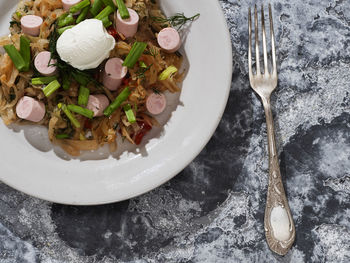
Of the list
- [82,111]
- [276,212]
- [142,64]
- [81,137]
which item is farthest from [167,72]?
[276,212]

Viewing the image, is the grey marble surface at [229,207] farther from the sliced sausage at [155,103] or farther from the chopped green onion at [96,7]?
the chopped green onion at [96,7]

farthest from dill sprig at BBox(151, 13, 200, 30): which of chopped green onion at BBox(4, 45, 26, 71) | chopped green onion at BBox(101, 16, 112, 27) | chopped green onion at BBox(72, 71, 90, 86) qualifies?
chopped green onion at BBox(4, 45, 26, 71)

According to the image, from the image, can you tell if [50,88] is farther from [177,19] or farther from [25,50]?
[177,19]

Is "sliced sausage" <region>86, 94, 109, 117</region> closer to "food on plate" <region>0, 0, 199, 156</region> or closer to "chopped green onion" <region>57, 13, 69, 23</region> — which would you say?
"food on plate" <region>0, 0, 199, 156</region>

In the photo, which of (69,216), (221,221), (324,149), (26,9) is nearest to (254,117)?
(324,149)

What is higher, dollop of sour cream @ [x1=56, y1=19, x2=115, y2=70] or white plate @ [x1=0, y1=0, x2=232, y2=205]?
dollop of sour cream @ [x1=56, y1=19, x2=115, y2=70]

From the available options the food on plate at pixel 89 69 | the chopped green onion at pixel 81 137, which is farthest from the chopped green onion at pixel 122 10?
the chopped green onion at pixel 81 137
